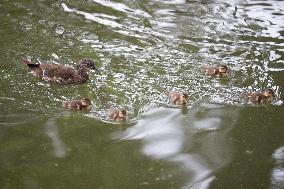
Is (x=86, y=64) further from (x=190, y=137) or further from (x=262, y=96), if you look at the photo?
(x=262, y=96)

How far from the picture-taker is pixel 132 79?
15.1 ft

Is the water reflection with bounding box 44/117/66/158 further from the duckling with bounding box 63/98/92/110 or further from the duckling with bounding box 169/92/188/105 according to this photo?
the duckling with bounding box 169/92/188/105

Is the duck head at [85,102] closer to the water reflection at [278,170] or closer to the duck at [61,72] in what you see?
the duck at [61,72]

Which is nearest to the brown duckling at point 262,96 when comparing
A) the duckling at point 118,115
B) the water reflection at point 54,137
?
the duckling at point 118,115

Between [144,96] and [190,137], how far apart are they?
2.56ft

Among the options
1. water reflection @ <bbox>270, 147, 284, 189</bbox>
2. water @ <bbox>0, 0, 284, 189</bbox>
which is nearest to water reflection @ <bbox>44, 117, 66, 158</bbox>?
water @ <bbox>0, 0, 284, 189</bbox>

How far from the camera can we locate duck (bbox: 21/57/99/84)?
14.7 feet

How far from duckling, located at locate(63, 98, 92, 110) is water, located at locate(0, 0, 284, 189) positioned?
56mm

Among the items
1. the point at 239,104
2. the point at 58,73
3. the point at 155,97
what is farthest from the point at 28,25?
the point at 239,104

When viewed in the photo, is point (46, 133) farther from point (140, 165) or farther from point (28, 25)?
point (28, 25)

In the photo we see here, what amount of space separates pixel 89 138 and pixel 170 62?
1.68m

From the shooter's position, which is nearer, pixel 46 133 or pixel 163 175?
pixel 163 175

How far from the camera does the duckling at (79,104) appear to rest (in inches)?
156

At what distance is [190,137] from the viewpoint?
A: 371 cm
